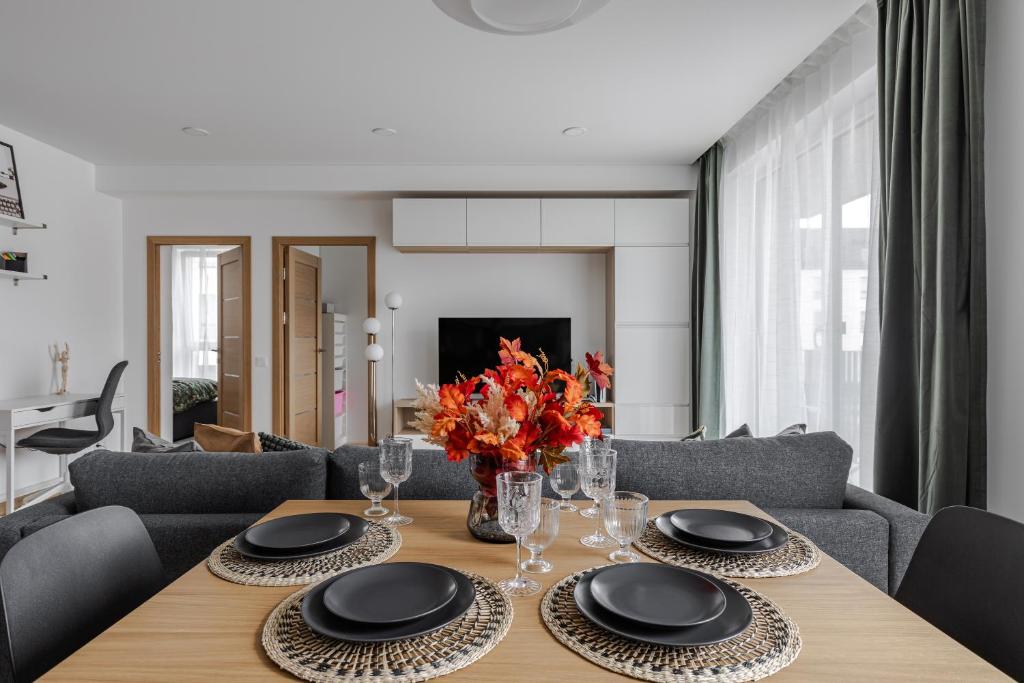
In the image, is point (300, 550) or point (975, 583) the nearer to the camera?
point (975, 583)

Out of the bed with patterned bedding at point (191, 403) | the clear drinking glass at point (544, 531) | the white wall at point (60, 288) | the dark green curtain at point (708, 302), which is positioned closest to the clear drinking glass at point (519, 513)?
the clear drinking glass at point (544, 531)

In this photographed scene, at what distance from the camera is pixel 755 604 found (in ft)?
3.01

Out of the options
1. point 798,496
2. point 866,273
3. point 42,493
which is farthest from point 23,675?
point 42,493

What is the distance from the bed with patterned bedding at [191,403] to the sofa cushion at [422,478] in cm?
479

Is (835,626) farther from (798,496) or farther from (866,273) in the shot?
(866,273)

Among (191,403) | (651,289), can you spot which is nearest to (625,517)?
(651,289)

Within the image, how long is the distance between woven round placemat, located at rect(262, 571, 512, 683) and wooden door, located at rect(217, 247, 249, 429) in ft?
15.3

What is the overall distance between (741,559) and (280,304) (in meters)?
4.69

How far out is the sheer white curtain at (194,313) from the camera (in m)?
7.41

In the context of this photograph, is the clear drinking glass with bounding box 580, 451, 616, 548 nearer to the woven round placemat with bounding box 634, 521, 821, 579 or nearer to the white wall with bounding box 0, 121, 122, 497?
the woven round placemat with bounding box 634, 521, 821, 579

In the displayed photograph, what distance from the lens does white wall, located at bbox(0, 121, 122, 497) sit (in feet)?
13.0

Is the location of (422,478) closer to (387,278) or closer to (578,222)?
(578,222)

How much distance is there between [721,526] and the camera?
1.24 meters

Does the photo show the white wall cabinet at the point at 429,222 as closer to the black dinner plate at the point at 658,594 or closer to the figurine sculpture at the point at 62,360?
the figurine sculpture at the point at 62,360
